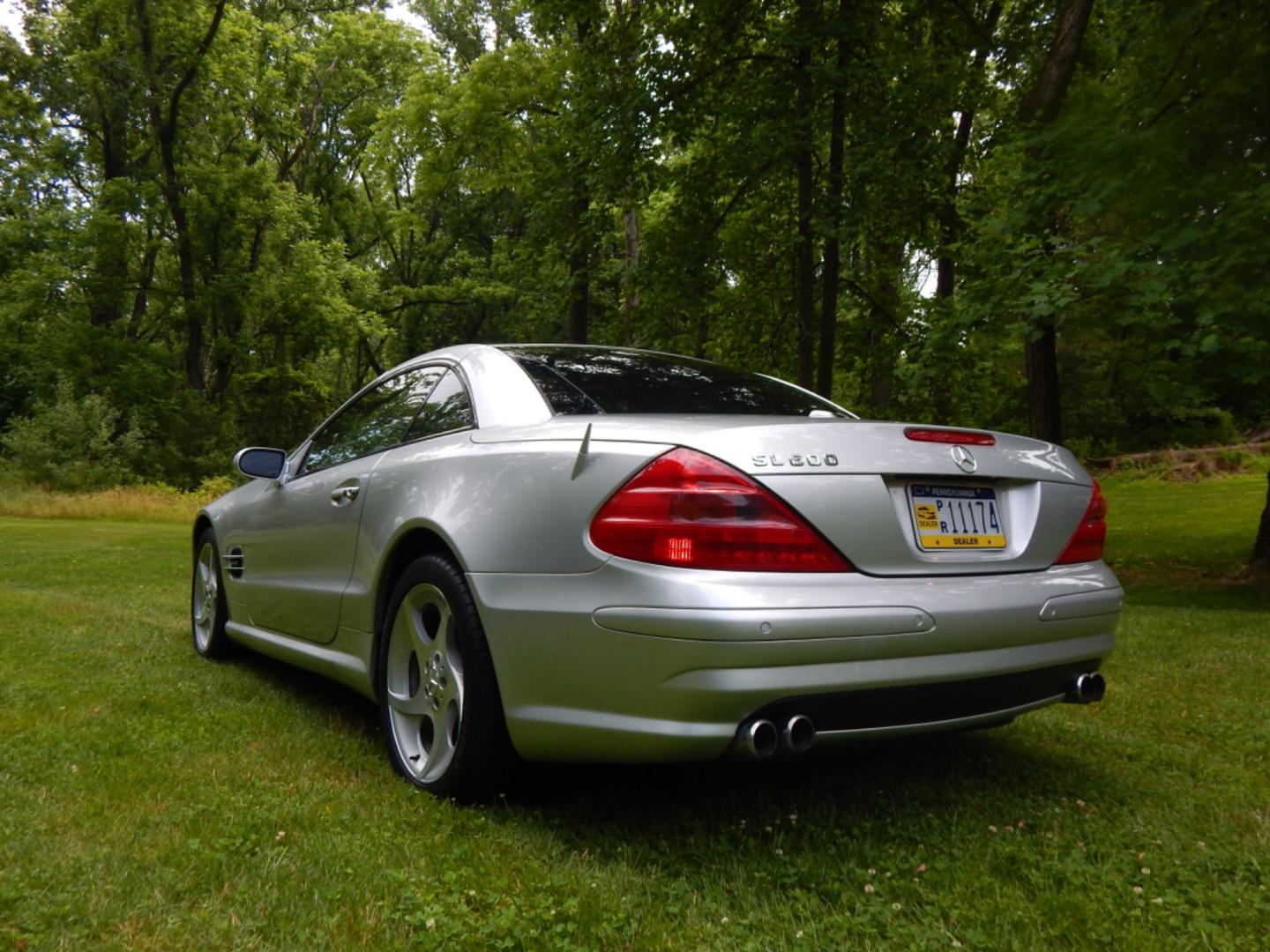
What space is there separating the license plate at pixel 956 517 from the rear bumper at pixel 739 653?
0.35 feet

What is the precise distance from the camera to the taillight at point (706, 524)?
240 cm

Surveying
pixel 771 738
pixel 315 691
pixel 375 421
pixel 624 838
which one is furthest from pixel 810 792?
pixel 315 691

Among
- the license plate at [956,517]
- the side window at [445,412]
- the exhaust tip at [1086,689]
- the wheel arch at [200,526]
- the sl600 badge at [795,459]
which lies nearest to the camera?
the sl600 badge at [795,459]

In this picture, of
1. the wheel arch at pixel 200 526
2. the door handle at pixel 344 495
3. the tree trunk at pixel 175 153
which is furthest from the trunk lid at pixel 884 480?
the tree trunk at pixel 175 153

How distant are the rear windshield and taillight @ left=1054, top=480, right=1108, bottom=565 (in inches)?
34.7

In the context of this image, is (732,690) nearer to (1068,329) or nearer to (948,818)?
(948,818)

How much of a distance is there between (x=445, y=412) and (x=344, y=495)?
594 millimetres

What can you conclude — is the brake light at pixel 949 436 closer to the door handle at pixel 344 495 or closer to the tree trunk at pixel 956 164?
the door handle at pixel 344 495

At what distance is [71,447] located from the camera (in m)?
25.0

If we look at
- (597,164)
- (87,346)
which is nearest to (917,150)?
(597,164)

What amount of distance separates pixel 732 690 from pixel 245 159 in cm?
3346

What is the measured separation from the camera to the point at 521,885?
2.32 meters

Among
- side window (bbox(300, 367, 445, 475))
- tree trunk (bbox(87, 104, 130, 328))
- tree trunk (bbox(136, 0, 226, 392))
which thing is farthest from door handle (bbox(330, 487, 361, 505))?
tree trunk (bbox(87, 104, 130, 328))

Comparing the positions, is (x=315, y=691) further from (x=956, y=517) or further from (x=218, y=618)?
(x=956, y=517)
